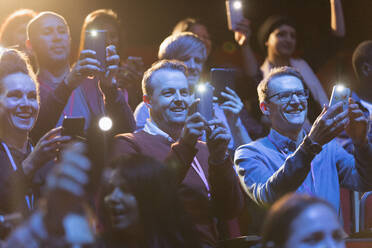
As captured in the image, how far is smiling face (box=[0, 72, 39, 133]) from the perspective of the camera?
341 cm

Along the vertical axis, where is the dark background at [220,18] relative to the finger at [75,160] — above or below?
above

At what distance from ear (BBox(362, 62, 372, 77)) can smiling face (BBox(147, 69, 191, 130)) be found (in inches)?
74.3

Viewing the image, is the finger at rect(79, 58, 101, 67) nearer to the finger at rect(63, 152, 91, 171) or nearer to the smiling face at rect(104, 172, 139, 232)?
the smiling face at rect(104, 172, 139, 232)

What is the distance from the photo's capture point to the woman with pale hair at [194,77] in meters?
4.30

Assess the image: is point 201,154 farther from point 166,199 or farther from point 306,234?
point 306,234

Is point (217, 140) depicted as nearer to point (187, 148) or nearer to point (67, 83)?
point (187, 148)

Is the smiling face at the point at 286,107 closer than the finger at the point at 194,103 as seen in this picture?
No

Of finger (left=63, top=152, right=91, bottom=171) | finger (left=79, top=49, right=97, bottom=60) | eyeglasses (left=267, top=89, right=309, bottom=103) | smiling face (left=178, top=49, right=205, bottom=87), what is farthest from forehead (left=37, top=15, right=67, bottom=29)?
finger (left=63, top=152, right=91, bottom=171)

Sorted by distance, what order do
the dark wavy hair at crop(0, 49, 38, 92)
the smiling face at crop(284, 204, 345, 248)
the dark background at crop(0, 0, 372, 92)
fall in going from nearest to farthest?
the smiling face at crop(284, 204, 345, 248)
the dark wavy hair at crop(0, 49, 38, 92)
the dark background at crop(0, 0, 372, 92)

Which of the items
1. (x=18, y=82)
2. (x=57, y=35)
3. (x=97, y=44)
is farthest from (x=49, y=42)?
(x=18, y=82)

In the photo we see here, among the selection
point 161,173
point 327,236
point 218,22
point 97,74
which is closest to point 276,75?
point 97,74

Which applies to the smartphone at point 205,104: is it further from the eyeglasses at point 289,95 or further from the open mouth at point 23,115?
the open mouth at point 23,115

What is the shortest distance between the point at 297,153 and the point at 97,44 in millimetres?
1382

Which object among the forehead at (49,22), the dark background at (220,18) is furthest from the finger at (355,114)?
the dark background at (220,18)
